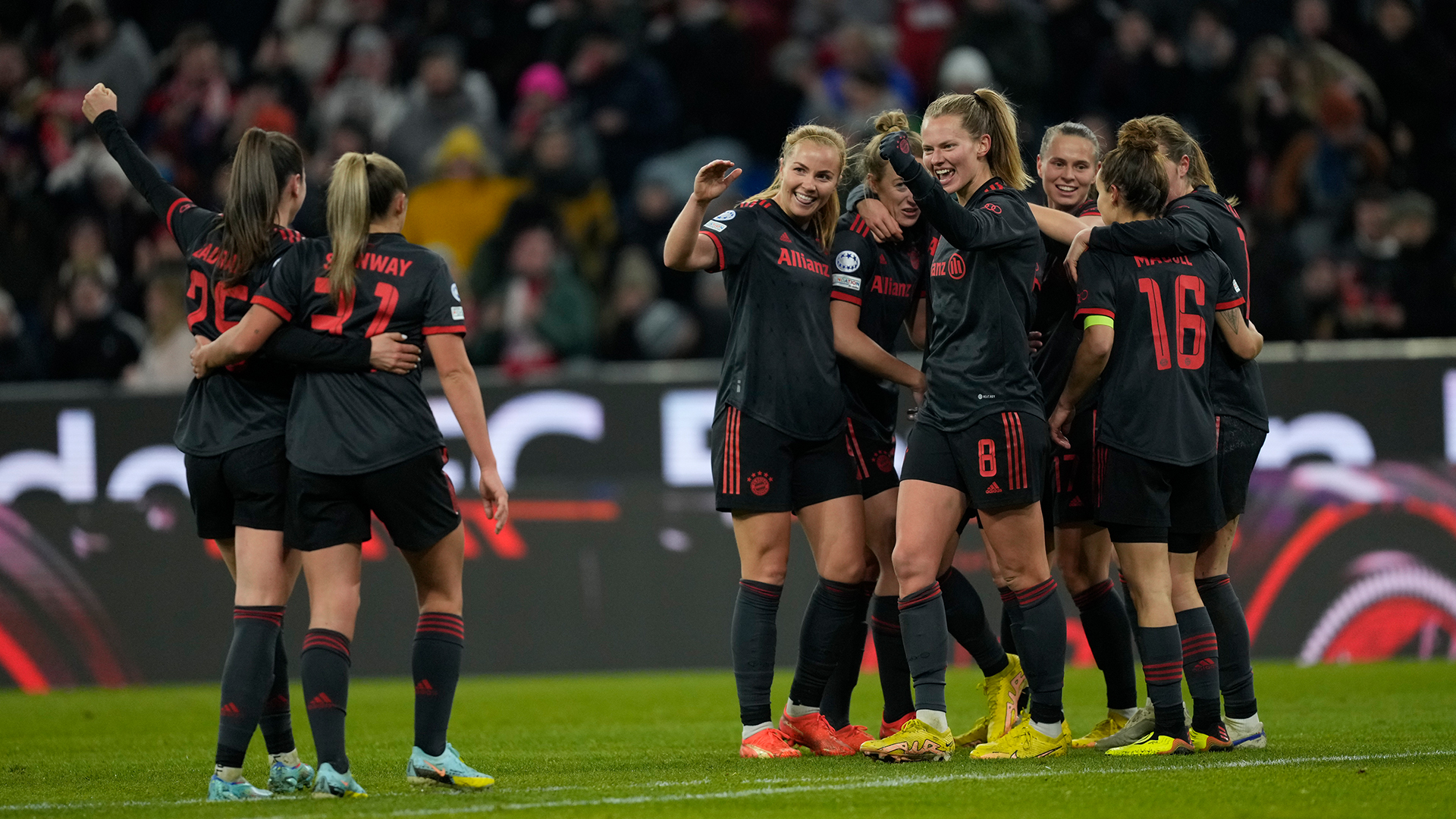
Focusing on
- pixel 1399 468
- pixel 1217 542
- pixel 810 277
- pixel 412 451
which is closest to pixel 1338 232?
pixel 1399 468

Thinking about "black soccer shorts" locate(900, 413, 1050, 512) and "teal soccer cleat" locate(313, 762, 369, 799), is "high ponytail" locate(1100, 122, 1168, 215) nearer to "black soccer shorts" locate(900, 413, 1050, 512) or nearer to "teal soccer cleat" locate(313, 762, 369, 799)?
"black soccer shorts" locate(900, 413, 1050, 512)

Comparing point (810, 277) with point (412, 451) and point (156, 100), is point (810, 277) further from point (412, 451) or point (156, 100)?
point (156, 100)

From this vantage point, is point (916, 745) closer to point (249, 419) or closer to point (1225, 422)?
point (1225, 422)

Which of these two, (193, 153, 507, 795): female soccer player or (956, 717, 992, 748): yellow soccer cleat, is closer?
(193, 153, 507, 795): female soccer player

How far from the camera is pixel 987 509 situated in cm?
530

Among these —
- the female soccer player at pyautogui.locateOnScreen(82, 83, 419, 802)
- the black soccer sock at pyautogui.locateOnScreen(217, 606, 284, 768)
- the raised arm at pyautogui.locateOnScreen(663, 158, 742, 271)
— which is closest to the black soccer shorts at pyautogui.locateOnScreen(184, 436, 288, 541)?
the female soccer player at pyautogui.locateOnScreen(82, 83, 419, 802)

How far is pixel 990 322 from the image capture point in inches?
207

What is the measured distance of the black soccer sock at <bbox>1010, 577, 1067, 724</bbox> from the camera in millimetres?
5348

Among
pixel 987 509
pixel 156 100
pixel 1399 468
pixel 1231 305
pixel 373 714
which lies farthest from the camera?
pixel 156 100

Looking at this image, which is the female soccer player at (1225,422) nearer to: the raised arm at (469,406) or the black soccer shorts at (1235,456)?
the black soccer shorts at (1235,456)

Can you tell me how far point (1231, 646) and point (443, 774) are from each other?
9.49 ft

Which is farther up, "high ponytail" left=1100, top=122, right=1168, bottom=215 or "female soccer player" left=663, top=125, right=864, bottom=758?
"high ponytail" left=1100, top=122, right=1168, bottom=215

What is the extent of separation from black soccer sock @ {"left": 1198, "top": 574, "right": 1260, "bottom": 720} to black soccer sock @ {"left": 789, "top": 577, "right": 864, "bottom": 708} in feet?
4.27

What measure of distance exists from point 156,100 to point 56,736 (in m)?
8.12
